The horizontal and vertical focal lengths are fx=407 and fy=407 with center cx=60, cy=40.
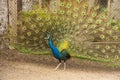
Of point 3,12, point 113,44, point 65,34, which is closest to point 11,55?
point 3,12

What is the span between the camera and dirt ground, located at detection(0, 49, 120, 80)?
8727 mm

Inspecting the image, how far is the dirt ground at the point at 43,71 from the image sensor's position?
8727mm

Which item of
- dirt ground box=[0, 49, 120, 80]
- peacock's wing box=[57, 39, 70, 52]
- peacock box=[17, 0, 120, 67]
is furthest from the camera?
peacock box=[17, 0, 120, 67]

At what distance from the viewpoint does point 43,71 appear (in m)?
9.26

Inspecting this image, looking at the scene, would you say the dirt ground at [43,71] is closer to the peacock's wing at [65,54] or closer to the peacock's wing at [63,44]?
the peacock's wing at [65,54]

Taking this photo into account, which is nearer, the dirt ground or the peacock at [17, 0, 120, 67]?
the dirt ground

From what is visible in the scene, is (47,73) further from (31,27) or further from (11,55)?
(11,55)

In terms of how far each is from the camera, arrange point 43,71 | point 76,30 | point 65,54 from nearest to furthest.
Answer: point 43,71 → point 65,54 → point 76,30

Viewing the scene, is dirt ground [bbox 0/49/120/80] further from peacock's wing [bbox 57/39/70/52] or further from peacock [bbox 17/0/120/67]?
peacock's wing [bbox 57/39/70/52]

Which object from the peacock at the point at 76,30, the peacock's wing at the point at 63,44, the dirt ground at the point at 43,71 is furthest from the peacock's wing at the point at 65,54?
the dirt ground at the point at 43,71

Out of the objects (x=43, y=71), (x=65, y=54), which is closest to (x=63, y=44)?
(x=65, y=54)

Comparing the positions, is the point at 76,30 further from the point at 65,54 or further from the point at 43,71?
the point at 43,71

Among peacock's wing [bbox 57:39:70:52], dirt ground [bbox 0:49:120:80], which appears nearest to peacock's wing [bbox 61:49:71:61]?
peacock's wing [bbox 57:39:70:52]

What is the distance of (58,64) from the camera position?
32.8ft
